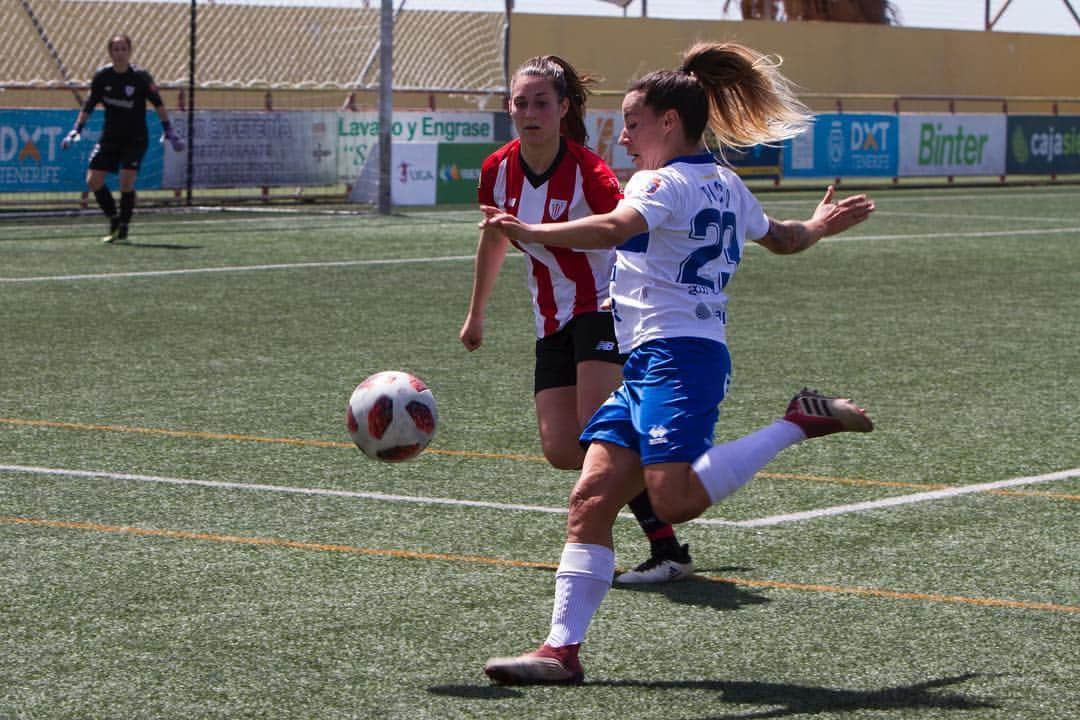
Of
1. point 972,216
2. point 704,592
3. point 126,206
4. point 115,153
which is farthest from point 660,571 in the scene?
point 972,216

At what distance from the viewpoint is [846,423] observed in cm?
512

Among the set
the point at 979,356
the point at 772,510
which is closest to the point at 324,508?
the point at 772,510

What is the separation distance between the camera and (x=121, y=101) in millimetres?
20125

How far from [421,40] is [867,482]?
2291 cm

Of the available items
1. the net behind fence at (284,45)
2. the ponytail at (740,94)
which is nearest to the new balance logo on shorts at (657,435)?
the ponytail at (740,94)

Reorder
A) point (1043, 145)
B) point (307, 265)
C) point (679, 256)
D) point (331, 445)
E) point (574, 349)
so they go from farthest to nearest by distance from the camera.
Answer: point (1043, 145) → point (307, 265) → point (331, 445) → point (574, 349) → point (679, 256)

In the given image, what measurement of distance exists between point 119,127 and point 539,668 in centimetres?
1616

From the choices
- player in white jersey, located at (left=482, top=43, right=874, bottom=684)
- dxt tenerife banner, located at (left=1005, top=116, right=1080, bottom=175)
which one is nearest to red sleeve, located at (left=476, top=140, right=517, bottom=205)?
player in white jersey, located at (left=482, top=43, right=874, bottom=684)

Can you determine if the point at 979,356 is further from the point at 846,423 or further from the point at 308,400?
the point at 846,423

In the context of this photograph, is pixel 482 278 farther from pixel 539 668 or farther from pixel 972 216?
pixel 972 216

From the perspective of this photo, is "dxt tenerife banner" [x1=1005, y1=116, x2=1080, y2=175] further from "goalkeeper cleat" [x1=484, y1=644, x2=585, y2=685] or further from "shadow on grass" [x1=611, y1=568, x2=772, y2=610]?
"goalkeeper cleat" [x1=484, y1=644, x2=585, y2=685]

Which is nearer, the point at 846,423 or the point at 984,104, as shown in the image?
the point at 846,423

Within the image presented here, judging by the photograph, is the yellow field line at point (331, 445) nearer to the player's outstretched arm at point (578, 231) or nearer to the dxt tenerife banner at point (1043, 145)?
the player's outstretched arm at point (578, 231)

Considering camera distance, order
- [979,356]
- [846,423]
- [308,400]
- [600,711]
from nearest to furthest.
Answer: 1. [600,711]
2. [846,423]
3. [308,400]
4. [979,356]
